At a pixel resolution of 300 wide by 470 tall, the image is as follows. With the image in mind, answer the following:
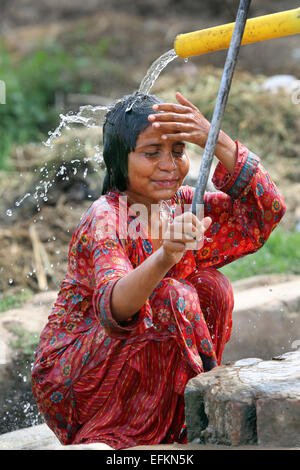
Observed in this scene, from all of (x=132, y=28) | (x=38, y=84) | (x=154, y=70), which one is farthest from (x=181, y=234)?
(x=132, y=28)

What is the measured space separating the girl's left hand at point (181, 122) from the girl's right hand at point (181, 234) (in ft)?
1.40

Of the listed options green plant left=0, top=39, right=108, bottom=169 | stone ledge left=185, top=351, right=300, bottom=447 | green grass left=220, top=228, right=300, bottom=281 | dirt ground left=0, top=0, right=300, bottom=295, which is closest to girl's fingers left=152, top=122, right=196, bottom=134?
stone ledge left=185, top=351, right=300, bottom=447

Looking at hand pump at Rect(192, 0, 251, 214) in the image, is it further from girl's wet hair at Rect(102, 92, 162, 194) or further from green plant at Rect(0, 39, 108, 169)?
green plant at Rect(0, 39, 108, 169)

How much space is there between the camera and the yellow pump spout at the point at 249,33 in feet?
7.22

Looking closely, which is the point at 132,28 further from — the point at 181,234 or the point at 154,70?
the point at 181,234

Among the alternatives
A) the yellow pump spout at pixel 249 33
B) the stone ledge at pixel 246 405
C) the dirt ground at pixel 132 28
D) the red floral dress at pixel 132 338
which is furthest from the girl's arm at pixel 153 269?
the dirt ground at pixel 132 28

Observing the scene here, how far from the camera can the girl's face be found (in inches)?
94.5

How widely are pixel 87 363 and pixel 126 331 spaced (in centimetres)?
33

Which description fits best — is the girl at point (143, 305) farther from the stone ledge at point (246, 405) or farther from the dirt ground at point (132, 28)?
the dirt ground at point (132, 28)

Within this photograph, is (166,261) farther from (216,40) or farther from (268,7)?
(268,7)

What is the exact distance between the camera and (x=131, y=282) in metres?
2.09

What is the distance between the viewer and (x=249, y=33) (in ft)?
7.51

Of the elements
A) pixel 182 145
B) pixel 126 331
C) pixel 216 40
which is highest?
pixel 216 40
